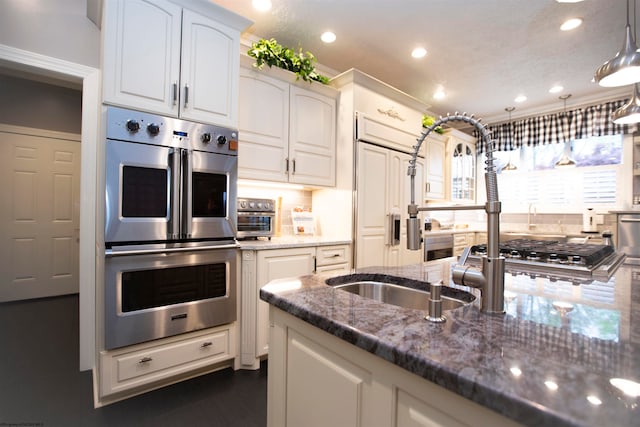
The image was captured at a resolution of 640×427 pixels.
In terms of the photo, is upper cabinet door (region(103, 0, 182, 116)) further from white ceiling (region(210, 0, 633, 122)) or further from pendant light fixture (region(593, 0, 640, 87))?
pendant light fixture (region(593, 0, 640, 87))

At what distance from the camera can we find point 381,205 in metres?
3.11

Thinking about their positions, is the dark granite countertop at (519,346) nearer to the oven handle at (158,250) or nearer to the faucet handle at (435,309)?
the faucet handle at (435,309)

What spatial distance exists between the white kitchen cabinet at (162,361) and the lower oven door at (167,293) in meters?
0.07

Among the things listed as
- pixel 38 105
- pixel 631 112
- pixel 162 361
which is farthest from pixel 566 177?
pixel 38 105

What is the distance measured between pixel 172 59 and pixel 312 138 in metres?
1.27

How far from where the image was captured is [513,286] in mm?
1088

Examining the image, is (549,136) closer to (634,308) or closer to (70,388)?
(634,308)

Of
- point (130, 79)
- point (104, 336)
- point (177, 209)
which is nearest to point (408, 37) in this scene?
point (130, 79)

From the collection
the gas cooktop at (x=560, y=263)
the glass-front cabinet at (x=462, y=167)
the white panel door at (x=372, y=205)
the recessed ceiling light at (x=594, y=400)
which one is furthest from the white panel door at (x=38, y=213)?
the glass-front cabinet at (x=462, y=167)

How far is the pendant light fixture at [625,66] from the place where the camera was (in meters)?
1.69

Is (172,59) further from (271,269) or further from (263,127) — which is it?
(271,269)

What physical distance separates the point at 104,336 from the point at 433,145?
4032mm

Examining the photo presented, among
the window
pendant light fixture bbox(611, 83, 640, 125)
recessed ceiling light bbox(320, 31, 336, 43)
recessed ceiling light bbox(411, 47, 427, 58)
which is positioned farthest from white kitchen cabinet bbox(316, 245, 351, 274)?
the window

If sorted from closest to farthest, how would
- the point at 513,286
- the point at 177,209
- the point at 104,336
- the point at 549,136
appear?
1. the point at 513,286
2. the point at 104,336
3. the point at 177,209
4. the point at 549,136
